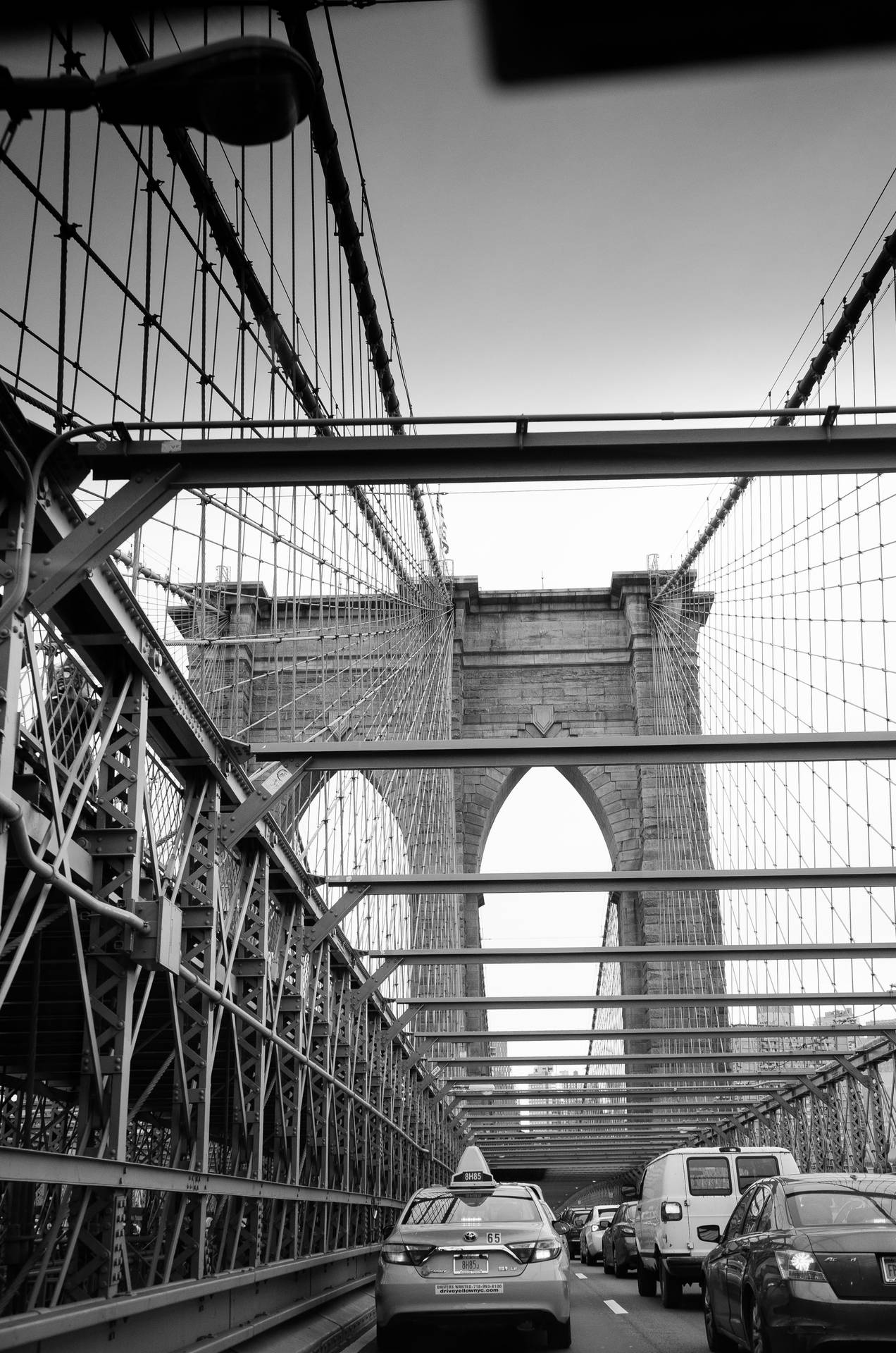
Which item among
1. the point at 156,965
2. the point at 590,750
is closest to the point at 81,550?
the point at 156,965

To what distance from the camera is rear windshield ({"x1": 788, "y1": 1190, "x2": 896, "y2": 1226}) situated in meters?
8.50

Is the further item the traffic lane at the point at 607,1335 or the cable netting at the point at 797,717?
the cable netting at the point at 797,717

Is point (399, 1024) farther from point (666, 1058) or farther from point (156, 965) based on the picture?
point (156, 965)

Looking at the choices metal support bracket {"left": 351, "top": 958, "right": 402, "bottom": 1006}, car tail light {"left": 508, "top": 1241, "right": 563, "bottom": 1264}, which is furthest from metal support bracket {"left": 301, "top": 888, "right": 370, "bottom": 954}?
car tail light {"left": 508, "top": 1241, "right": 563, "bottom": 1264}

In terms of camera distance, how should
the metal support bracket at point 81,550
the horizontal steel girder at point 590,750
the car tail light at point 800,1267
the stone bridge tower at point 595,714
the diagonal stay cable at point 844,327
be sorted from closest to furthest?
the metal support bracket at point 81,550, the car tail light at point 800,1267, the horizontal steel girder at point 590,750, the diagonal stay cable at point 844,327, the stone bridge tower at point 595,714

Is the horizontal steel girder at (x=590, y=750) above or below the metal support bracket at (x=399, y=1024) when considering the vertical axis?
above

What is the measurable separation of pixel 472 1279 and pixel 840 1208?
2.59 m

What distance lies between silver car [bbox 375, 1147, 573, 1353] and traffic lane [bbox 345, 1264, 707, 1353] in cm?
21

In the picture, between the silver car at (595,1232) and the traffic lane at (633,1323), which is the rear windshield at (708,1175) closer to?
the traffic lane at (633,1323)

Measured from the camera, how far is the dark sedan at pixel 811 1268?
7.38 metres

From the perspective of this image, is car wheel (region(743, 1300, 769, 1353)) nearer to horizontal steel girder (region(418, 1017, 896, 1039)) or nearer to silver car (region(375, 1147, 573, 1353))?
silver car (region(375, 1147, 573, 1353))

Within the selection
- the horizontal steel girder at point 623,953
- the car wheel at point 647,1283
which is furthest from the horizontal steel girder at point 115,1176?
the horizontal steel girder at point 623,953

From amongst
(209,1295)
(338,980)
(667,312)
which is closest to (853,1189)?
(209,1295)

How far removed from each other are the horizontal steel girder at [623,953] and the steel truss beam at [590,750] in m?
8.31
